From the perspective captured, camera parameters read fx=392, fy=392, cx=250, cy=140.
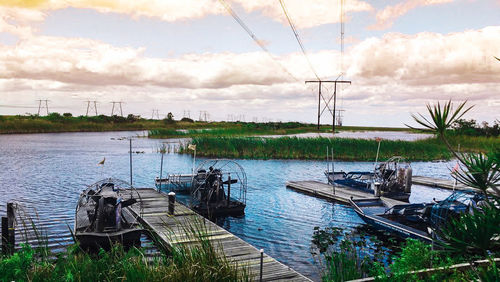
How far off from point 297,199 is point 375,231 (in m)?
7.95

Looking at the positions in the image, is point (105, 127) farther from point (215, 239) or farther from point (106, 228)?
point (215, 239)

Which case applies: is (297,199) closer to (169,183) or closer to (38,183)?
(169,183)

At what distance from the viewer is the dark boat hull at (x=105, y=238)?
40.7 feet

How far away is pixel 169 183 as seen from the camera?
84.8 feet

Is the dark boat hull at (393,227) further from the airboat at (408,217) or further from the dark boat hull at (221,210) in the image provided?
the dark boat hull at (221,210)

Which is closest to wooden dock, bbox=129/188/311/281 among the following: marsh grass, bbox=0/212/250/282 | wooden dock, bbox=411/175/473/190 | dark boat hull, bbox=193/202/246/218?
marsh grass, bbox=0/212/250/282

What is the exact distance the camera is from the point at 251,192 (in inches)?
1077

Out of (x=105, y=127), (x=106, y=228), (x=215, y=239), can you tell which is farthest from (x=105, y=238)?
(x=105, y=127)

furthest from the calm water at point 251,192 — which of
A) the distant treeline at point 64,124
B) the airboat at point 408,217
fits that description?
the distant treeline at point 64,124

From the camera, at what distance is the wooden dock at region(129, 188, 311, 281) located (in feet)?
33.2

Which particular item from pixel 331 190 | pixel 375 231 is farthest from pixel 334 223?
pixel 331 190

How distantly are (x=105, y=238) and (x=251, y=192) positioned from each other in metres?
15.5

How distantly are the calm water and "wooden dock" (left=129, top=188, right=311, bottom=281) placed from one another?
2030 mm

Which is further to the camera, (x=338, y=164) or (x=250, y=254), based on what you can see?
(x=338, y=164)
